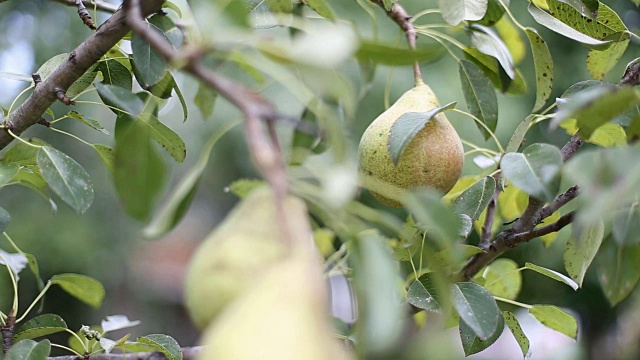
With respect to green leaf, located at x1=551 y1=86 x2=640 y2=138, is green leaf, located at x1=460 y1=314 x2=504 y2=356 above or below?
below

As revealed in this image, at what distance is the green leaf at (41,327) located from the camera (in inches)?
26.3

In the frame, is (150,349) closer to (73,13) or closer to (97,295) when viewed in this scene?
(97,295)

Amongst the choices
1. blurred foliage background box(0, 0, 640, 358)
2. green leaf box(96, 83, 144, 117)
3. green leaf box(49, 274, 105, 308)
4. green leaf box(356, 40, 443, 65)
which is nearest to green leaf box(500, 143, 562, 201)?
green leaf box(356, 40, 443, 65)

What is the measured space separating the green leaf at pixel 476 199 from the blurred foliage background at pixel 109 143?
5.62 ft

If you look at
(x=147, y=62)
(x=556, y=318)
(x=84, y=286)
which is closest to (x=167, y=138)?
(x=147, y=62)

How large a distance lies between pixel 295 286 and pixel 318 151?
1.41ft

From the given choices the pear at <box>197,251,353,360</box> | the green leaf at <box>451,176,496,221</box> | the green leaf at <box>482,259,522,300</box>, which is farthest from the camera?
the green leaf at <box>482,259,522,300</box>

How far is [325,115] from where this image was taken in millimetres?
299

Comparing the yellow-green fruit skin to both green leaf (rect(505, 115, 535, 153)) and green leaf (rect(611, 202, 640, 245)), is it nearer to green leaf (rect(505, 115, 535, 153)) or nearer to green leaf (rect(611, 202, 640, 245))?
green leaf (rect(505, 115, 535, 153))

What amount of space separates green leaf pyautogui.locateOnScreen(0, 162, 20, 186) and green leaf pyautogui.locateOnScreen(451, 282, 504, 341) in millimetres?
382

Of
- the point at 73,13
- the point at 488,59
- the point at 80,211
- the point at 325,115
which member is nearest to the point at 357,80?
the point at 73,13

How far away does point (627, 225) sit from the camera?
427 millimetres

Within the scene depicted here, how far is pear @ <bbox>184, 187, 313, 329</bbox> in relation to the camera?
297 mm

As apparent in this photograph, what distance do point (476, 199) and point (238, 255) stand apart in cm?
35
